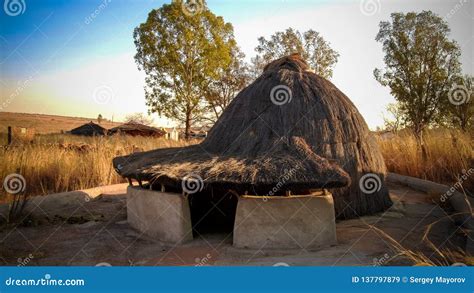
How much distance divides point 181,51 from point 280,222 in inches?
636

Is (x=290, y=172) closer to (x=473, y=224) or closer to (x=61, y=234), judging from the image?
(x=473, y=224)

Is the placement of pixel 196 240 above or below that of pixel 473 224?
below

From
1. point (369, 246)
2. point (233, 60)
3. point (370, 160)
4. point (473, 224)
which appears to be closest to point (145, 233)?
point (369, 246)

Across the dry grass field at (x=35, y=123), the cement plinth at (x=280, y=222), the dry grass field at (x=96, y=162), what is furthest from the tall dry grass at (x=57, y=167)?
the cement plinth at (x=280, y=222)

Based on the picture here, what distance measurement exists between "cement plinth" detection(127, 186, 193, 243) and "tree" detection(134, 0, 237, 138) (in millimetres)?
14494

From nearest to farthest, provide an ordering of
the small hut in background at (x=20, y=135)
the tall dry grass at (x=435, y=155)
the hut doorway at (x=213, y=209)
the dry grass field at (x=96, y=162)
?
the hut doorway at (x=213, y=209) → the tall dry grass at (x=435, y=155) → the dry grass field at (x=96, y=162) → the small hut in background at (x=20, y=135)

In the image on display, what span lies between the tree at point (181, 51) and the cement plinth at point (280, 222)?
1579cm

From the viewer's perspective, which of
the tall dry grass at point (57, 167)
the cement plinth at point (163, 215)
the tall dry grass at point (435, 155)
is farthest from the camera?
the tall dry grass at point (57, 167)

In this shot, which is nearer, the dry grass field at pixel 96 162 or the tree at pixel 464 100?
the tree at pixel 464 100

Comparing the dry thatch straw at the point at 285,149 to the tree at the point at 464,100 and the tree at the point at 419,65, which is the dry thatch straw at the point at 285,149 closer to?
the tree at the point at 464,100

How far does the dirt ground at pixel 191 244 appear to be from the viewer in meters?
4.77

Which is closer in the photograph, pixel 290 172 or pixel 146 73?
pixel 290 172

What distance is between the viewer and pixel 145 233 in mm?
6254

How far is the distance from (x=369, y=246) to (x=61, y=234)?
15.0 feet
